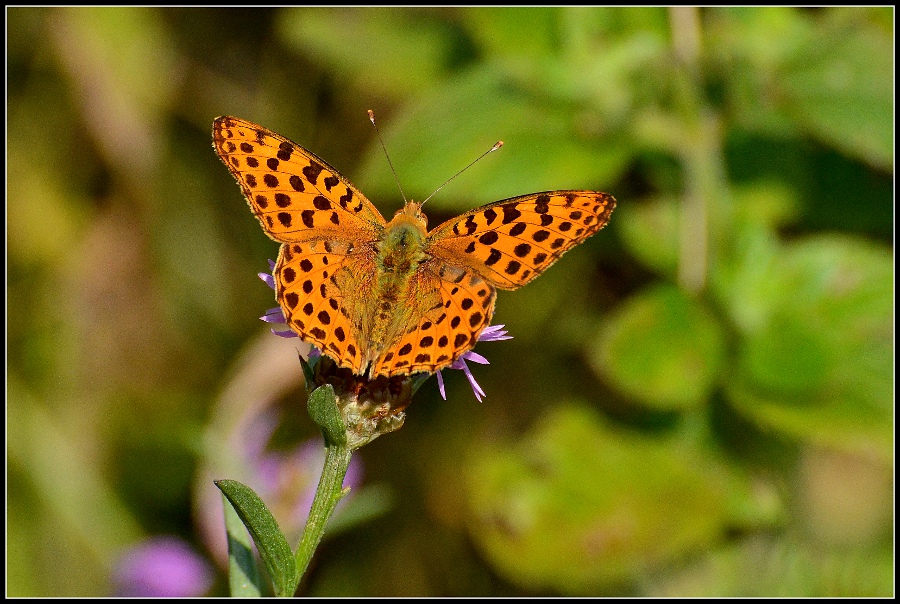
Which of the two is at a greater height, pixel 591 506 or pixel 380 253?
pixel 380 253

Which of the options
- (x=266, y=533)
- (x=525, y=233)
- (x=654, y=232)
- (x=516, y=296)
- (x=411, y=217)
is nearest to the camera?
(x=266, y=533)

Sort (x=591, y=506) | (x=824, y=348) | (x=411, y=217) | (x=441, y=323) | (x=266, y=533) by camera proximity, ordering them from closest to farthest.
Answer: (x=266, y=533) < (x=441, y=323) < (x=411, y=217) < (x=824, y=348) < (x=591, y=506)

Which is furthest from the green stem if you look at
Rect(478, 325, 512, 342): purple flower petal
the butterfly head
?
the butterfly head

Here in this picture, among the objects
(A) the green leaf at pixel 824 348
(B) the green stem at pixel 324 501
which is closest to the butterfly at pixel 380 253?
(B) the green stem at pixel 324 501

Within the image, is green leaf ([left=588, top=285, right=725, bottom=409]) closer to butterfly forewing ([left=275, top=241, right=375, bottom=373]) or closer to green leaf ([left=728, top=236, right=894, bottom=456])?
green leaf ([left=728, top=236, right=894, bottom=456])

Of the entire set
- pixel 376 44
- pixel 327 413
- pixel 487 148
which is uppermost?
pixel 376 44

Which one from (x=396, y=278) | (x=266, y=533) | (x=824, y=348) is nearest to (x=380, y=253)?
(x=396, y=278)

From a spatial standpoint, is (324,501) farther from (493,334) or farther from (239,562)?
(493,334)
